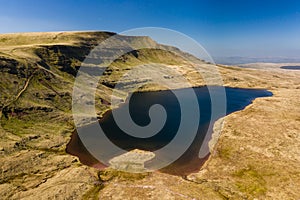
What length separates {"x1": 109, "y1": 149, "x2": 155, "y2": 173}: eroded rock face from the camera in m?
67.4

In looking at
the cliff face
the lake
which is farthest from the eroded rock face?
the cliff face

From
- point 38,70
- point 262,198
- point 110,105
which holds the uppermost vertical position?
point 38,70

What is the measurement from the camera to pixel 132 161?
234 ft

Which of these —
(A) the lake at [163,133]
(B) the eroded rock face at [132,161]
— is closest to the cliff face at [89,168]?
(B) the eroded rock face at [132,161]

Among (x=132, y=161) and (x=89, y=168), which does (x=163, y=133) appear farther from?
(x=89, y=168)

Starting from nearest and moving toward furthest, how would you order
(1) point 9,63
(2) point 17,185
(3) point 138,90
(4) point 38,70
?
(2) point 17,185
(1) point 9,63
(4) point 38,70
(3) point 138,90

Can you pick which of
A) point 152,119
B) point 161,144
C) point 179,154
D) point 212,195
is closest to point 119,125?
point 152,119

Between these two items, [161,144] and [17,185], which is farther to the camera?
[161,144]

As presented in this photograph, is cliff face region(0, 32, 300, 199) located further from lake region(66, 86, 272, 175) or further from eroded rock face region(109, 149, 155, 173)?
lake region(66, 86, 272, 175)

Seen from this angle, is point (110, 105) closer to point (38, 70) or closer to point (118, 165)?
point (38, 70)

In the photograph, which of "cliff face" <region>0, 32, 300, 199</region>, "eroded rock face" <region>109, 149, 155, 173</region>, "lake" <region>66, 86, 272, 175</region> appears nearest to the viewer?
"cliff face" <region>0, 32, 300, 199</region>

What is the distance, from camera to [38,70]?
123000 mm

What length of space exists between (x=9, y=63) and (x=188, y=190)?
331 ft

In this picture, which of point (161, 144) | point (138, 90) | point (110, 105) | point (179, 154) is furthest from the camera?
point (138, 90)
